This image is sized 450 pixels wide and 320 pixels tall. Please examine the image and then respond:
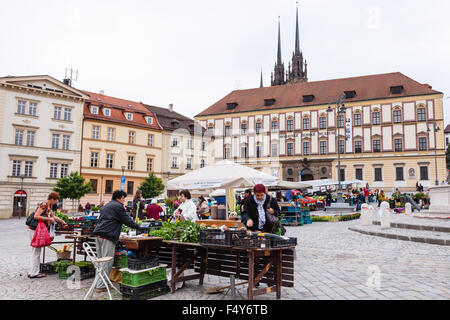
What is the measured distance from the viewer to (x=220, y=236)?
5637 millimetres

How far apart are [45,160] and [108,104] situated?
1088cm

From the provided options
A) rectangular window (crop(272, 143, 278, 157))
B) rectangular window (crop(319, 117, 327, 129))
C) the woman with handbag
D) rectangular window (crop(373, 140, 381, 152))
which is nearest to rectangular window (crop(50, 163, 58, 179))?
rectangular window (crop(272, 143, 278, 157))

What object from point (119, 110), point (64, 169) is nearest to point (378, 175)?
point (119, 110)

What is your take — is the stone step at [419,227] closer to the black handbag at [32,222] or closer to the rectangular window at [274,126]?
the black handbag at [32,222]

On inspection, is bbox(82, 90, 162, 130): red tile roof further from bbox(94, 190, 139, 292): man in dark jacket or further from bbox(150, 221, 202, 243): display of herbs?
bbox(150, 221, 202, 243): display of herbs

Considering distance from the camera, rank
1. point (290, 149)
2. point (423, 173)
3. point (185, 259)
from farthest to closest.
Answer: point (290, 149), point (423, 173), point (185, 259)

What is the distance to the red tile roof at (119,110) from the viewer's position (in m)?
43.6

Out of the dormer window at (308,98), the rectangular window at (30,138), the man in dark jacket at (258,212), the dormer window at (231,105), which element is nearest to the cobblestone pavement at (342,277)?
the man in dark jacket at (258,212)

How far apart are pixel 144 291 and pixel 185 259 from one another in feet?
3.99

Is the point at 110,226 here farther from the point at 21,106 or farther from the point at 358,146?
the point at 358,146

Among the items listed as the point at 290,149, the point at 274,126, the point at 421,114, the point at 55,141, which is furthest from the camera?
the point at 274,126

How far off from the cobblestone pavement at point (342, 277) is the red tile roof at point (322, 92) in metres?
45.6
